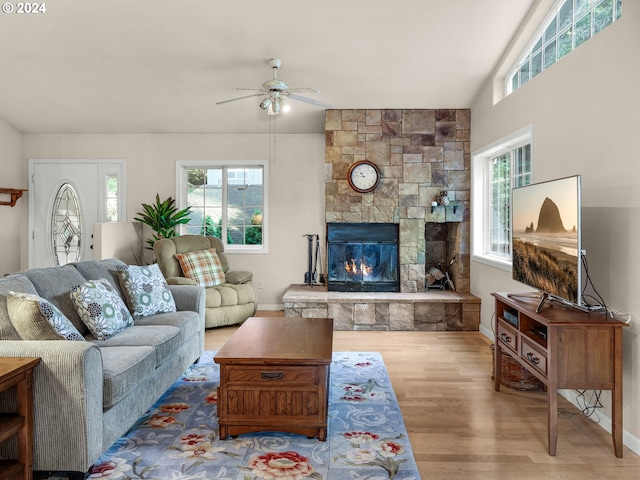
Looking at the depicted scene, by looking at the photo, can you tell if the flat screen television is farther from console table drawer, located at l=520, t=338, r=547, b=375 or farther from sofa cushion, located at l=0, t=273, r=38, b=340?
sofa cushion, located at l=0, t=273, r=38, b=340

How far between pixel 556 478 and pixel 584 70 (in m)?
2.45

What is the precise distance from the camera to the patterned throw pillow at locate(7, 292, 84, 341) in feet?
7.52

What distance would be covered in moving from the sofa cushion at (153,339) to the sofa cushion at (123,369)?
0.27 ft

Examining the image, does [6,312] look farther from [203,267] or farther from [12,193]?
[12,193]

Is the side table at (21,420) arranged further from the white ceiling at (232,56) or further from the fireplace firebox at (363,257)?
the fireplace firebox at (363,257)

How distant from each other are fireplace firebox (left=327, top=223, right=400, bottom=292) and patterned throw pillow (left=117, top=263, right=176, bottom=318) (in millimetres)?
2408

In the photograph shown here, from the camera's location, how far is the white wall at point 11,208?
5.98 meters

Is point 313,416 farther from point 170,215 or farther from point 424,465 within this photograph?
point 170,215

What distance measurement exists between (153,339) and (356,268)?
10.5 feet

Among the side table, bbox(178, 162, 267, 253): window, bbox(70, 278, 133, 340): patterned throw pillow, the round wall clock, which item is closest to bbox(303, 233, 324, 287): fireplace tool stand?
bbox(178, 162, 267, 253): window

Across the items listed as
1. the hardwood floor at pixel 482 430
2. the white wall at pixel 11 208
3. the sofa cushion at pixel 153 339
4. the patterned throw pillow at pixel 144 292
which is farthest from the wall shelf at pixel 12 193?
the hardwood floor at pixel 482 430

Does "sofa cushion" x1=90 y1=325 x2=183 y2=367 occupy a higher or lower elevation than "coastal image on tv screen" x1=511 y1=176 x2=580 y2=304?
lower

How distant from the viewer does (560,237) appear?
2643 mm

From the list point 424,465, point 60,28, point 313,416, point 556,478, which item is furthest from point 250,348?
point 60,28
